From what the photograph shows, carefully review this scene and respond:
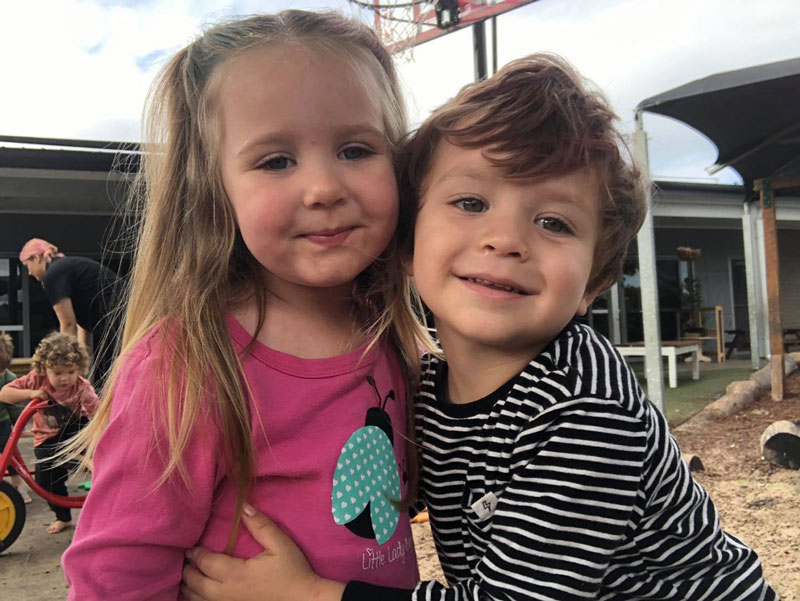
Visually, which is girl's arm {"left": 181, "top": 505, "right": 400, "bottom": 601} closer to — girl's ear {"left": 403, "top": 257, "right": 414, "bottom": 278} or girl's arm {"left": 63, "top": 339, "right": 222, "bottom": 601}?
girl's arm {"left": 63, "top": 339, "right": 222, "bottom": 601}

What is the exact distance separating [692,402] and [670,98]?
3.48 metres

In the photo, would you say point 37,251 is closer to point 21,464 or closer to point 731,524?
point 21,464

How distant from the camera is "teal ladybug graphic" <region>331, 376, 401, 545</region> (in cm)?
114

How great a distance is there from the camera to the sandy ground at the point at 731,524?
3115 millimetres

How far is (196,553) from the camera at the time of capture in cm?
112

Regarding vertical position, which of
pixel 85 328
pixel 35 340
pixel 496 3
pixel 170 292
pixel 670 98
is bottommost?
pixel 35 340

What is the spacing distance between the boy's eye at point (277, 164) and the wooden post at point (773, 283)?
6.69 metres

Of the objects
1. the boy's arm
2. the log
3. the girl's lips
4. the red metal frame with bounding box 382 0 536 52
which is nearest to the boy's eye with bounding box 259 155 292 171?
the girl's lips

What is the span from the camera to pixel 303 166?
1150 millimetres

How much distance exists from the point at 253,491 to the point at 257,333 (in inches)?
10.7

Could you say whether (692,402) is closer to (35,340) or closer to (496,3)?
(496,3)

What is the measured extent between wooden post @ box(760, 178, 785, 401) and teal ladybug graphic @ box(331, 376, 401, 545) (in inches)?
257

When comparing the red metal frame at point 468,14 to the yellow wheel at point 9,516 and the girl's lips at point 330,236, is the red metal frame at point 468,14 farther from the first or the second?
the girl's lips at point 330,236

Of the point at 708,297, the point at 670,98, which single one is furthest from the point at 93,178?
the point at 708,297
